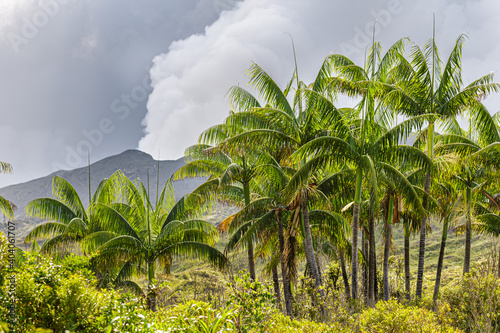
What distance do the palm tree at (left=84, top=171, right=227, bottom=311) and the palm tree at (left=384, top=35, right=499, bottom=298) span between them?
8.89m

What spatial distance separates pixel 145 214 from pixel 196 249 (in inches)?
118

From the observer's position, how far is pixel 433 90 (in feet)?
42.7

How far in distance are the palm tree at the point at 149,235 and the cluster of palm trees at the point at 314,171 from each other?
0.16 feet

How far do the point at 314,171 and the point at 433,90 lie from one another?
19.4ft

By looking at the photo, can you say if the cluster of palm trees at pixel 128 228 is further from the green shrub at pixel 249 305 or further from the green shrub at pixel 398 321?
the green shrub at pixel 249 305

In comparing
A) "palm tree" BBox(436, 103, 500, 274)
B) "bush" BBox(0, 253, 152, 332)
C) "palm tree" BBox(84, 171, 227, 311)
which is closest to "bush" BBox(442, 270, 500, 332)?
"palm tree" BBox(436, 103, 500, 274)

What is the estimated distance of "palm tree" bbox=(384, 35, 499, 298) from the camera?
12.6 metres

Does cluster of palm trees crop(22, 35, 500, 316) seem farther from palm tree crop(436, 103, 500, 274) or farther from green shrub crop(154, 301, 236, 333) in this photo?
green shrub crop(154, 301, 236, 333)

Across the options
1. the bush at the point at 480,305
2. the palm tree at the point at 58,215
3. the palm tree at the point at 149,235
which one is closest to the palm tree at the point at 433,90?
the bush at the point at 480,305

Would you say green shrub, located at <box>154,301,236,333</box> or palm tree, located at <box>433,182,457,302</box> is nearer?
green shrub, located at <box>154,301,236,333</box>

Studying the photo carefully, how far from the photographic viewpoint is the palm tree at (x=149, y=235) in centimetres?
1332

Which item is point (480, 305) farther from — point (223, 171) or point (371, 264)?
point (223, 171)

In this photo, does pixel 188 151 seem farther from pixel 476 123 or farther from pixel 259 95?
pixel 476 123

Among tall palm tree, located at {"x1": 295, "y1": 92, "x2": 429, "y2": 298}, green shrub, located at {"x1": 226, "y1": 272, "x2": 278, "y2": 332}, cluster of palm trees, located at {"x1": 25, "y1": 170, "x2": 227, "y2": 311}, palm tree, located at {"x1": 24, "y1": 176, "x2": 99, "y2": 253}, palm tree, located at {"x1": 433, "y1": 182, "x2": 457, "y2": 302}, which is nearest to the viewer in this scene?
green shrub, located at {"x1": 226, "y1": 272, "x2": 278, "y2": 332}
